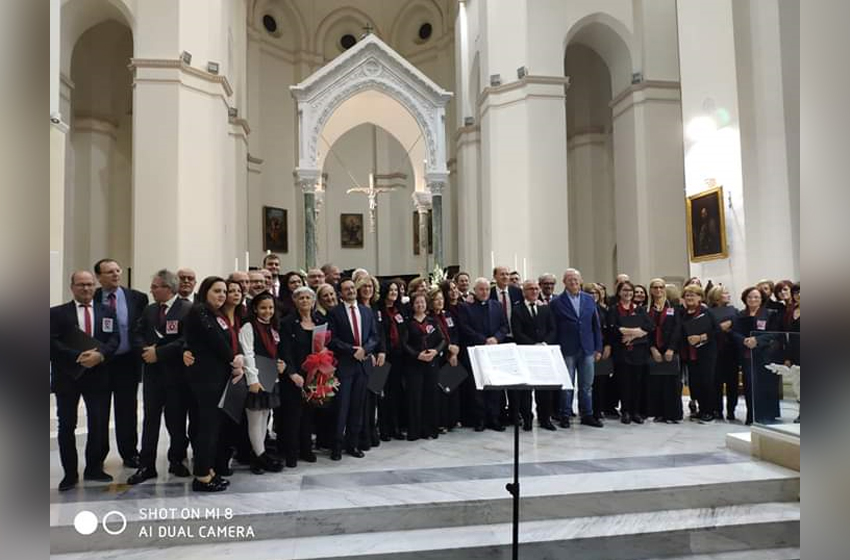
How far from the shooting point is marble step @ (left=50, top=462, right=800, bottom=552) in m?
3.58

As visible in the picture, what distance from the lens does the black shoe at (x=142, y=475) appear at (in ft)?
A: 13.8

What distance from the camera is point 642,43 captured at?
1232 cm

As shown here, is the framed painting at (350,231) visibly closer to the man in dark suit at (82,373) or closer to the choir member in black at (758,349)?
the choir member in black at (758,349)

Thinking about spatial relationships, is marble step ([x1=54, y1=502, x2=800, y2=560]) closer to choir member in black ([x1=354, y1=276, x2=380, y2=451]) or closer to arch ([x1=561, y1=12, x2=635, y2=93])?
choir member in black ([x1=354, y1=276, x2=380, y2=451])

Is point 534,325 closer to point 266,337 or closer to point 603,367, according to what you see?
point 603,367

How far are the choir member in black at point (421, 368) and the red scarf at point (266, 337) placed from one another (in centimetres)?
139

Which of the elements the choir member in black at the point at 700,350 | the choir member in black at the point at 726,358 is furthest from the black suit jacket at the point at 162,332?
the choir member in black at the point at 726,358

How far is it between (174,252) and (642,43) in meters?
10.6

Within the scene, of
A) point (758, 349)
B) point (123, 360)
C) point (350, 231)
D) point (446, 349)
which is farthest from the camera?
point (350, 231)

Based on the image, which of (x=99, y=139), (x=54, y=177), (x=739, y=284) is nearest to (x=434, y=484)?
(x=54, y=177)

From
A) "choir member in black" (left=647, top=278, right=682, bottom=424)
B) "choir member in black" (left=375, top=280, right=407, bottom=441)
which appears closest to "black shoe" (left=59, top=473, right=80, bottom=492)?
"choir member in black" (left=375, top=280, right=407, bottom=441)

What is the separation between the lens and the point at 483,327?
5.93 m

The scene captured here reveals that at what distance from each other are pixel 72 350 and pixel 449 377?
3.20m

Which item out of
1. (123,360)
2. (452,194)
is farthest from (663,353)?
(452,194)
